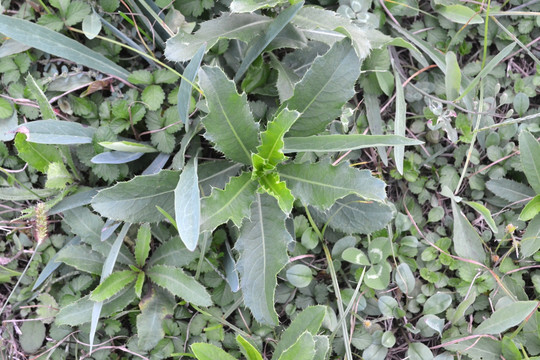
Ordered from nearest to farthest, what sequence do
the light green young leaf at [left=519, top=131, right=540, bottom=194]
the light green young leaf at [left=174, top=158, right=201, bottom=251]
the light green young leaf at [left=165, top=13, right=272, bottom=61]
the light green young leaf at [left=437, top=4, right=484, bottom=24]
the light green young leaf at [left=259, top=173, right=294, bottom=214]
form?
1. the light green young leaf at [left=174, top=158, right=201, bottom=251]
2. the light green young leaf at [left=259, top=173, right=294, bottom=214]
3. the light green young leaf at [left=165, top=13, right=272, bottom=61]
4. the light green young leaf at [left=519, top=131, right=540, bottom=194]
5. the light green young leaf at [left=437, top=4, right=484, bottom=24]

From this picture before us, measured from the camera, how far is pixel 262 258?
1.78 metres

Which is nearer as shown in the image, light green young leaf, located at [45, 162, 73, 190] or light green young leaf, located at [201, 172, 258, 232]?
light green young leaf, located at [201, 172, 258, 232]

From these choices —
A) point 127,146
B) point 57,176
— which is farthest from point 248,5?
point 57,176

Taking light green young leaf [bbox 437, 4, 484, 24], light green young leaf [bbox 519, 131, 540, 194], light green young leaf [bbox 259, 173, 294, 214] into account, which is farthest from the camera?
light green young leaf [bbox 437, 4, 484, 24]

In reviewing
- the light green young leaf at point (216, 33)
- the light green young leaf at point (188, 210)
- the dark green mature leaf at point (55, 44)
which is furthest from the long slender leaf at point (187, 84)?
the dark green mature leaf at point (55, 44)

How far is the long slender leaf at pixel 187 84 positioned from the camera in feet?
5.61

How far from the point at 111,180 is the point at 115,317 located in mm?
584

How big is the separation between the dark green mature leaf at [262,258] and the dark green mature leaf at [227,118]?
24 centimetres

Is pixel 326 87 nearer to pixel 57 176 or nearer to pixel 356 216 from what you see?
pixel 356 216

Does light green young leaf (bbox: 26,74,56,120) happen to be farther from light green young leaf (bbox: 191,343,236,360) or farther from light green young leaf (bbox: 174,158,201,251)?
light green young leaf (bbox: 191,343,236,360)

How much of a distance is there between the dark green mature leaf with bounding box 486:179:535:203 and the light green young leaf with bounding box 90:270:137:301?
63.1 inches

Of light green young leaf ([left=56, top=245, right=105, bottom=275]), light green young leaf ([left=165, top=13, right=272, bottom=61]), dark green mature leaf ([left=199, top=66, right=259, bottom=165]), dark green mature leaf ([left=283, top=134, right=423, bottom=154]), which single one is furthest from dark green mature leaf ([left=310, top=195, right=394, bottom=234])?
light green young leaf ([left=56, top=245, right=105, bottom=275])

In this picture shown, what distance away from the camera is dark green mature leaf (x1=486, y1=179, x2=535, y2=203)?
207 cm

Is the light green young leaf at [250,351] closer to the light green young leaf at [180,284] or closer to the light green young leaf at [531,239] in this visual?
the light green young leaf at [180,284]
